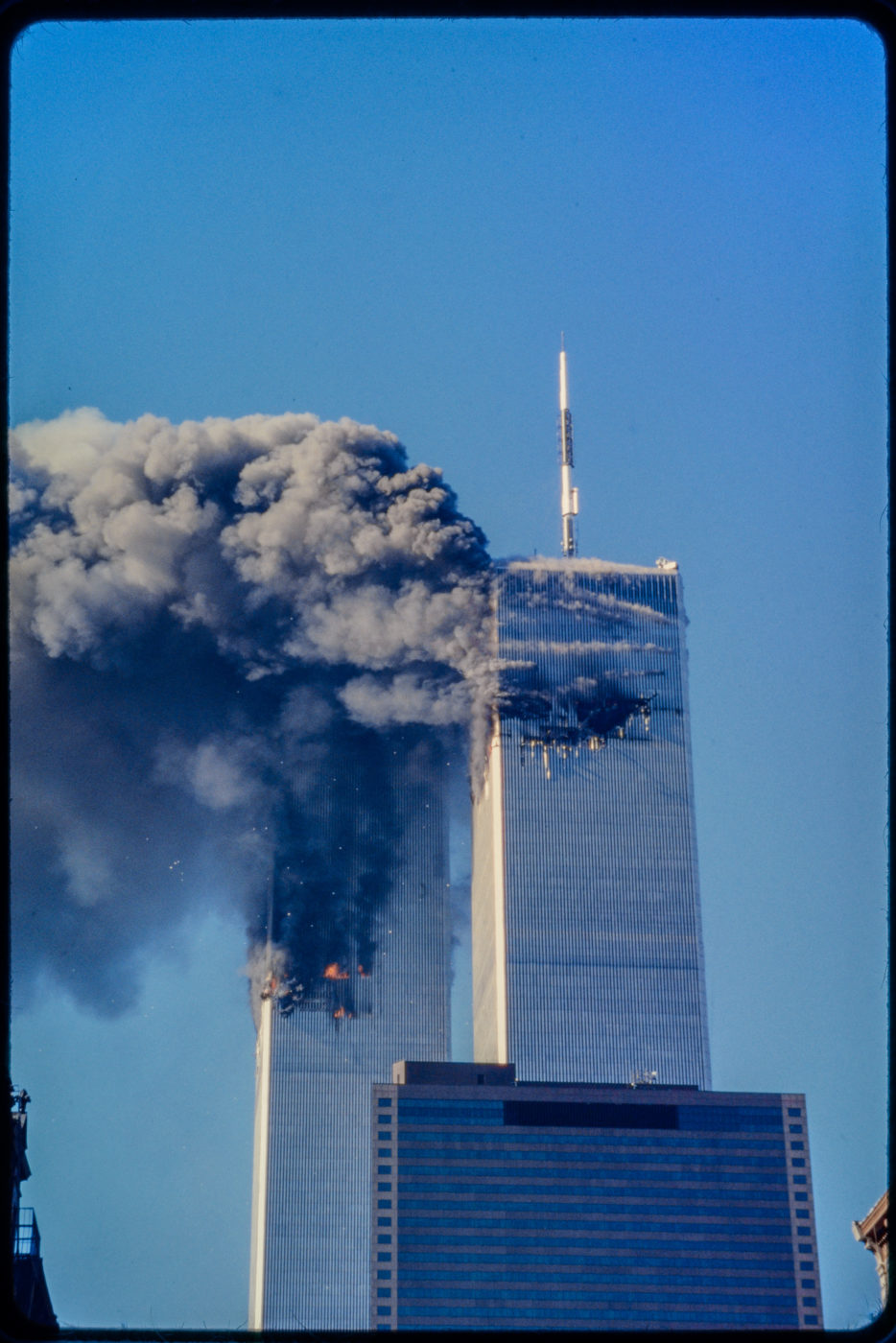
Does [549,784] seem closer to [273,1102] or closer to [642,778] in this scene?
[642,778]

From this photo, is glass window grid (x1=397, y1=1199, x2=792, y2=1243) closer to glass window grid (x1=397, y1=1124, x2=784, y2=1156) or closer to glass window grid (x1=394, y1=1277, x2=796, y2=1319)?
glass window grid (x1=394, y1=1277, x2=796, y2=1319)

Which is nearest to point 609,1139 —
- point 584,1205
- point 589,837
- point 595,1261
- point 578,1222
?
point 584,1205

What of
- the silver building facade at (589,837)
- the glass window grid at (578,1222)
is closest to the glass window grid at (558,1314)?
the glass window grid at (578,1222)

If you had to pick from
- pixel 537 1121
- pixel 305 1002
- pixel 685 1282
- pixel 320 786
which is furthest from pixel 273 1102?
pixel 685 1282

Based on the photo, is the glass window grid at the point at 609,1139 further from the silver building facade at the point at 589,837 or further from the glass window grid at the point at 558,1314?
the glass window grid at the point at 558,1314

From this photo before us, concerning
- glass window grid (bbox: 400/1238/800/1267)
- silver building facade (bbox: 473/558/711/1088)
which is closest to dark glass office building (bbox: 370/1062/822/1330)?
glass window grid (bbox: 400/1238/800/1267)

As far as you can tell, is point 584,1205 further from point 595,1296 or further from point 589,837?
point 589,837

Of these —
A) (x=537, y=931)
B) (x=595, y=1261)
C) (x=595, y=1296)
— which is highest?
(x=537, y=931)
